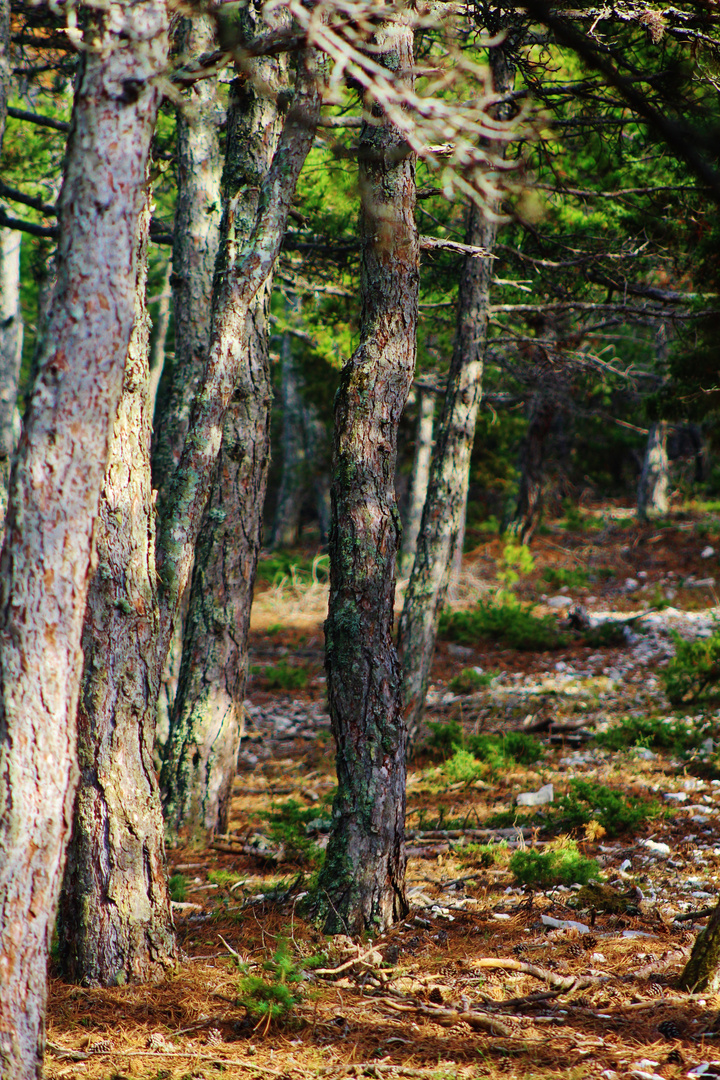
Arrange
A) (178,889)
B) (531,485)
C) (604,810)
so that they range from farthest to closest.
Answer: (531,485) < (604,810) < (178,889)

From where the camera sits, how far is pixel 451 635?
12.9 metres

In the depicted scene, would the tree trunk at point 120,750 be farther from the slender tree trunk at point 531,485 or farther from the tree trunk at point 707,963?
the slender tree trunk at point 531,485

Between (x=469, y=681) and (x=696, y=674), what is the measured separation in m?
3.08

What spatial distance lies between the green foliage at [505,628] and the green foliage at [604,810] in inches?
241

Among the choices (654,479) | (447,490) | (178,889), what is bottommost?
(178,889)

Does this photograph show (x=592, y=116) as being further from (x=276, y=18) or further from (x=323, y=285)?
(x=323, y=285)

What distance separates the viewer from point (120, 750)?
140 inches

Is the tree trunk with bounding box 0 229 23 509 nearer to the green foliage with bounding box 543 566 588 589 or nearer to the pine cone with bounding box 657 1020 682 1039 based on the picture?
the pine cone with bounding box 657 1020 682 1039

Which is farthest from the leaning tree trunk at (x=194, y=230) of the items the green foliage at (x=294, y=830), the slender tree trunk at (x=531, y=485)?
the slender tree trunk at (x=531, y=485)

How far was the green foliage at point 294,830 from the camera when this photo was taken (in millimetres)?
5309

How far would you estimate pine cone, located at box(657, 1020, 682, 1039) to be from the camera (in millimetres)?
2979

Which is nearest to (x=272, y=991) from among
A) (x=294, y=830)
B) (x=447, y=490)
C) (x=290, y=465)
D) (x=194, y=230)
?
(x=294, y=830)

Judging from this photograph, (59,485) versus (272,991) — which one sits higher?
(59,485)

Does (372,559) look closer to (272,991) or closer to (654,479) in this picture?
(272,991)
